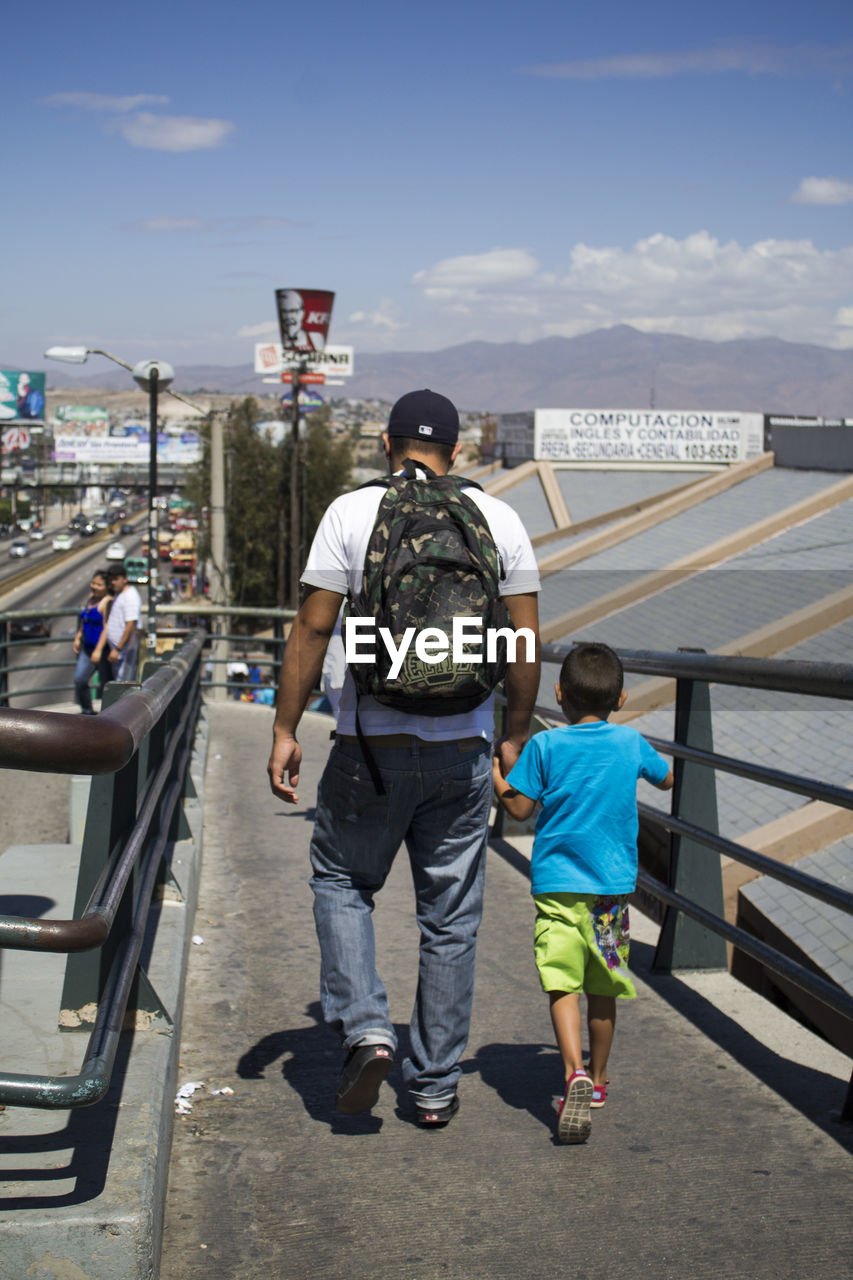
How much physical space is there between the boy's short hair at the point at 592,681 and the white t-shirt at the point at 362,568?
0.98ft

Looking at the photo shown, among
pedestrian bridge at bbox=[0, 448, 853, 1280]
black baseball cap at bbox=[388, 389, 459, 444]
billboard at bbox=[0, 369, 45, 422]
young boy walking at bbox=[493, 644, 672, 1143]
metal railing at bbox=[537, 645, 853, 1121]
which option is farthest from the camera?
billboard at bbox=[0, 369, 45, 422]

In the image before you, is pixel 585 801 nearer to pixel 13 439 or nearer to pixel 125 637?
pixel 125 637

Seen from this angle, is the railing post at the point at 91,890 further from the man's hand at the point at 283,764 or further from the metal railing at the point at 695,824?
the metal railing at the point at 695,824

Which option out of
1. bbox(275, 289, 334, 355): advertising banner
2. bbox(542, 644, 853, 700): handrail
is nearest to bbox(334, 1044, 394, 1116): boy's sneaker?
bbox(542, 644, 853, 700): handrail

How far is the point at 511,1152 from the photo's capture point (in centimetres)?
331

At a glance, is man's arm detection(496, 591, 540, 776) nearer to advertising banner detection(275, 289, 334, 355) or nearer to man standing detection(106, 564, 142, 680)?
man standing detection(106, 564, 142, 680)

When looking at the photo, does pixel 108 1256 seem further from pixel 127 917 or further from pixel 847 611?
pixel 847 611

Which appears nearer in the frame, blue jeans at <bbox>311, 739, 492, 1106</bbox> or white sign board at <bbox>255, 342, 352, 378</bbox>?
blue jeans at <bbox>311, 739, 492, 1106</bbox>

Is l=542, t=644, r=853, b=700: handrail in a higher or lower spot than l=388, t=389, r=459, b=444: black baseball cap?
lower

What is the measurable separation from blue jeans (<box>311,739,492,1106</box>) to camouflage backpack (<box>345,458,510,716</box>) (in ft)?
0.70

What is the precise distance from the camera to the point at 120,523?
162 metres

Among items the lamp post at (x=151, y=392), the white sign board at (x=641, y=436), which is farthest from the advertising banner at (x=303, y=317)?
the lamp post at (x=151, y=392)

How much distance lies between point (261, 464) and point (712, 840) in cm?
5280

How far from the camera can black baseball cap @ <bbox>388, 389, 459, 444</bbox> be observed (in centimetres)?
338
